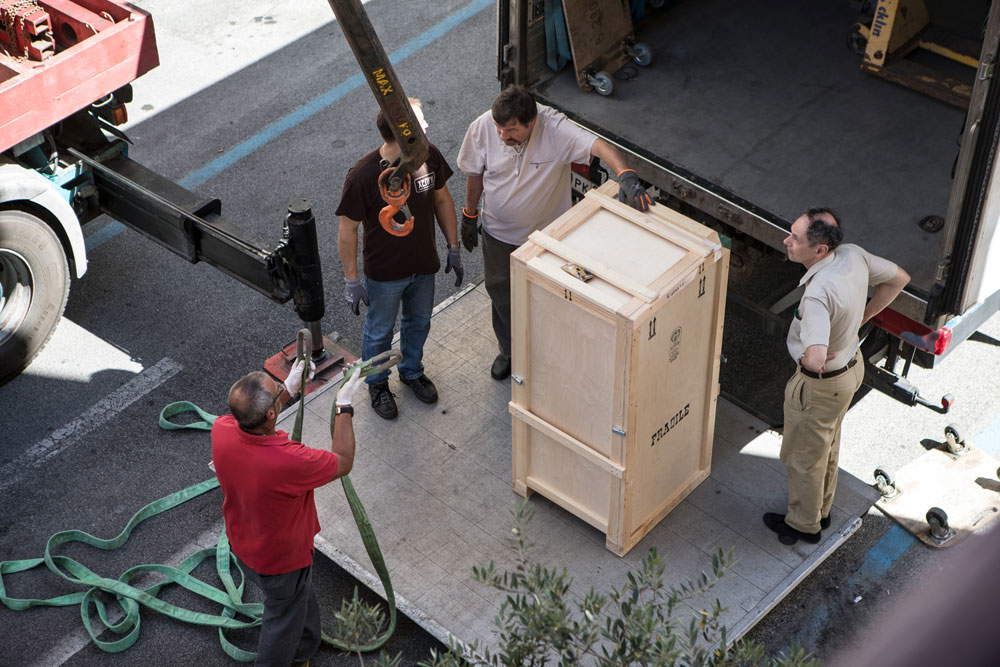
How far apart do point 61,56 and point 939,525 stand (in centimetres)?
509

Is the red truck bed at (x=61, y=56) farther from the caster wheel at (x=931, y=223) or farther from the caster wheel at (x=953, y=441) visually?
the caster wheel at (x=953, y=441)

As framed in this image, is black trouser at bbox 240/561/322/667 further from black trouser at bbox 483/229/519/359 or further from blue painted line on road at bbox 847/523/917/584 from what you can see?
blue painted line on road at bbox 847/523/917/584

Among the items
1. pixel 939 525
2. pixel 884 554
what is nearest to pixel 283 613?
pixel 884 554

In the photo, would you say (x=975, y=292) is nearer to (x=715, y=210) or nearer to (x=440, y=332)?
(x=715, y=210)

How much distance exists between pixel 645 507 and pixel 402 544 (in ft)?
3.60

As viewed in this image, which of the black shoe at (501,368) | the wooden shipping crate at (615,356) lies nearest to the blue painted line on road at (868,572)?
the wooden shipping crate at (615,356)

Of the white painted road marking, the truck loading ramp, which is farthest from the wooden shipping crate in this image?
the white painted road marking

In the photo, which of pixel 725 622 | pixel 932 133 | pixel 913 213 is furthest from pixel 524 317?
pixel 932 133

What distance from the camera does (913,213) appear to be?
563 centimetres

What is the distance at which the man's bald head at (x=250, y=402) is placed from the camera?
12.7 ft

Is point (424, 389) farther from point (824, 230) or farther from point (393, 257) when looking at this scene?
point (824, 230)

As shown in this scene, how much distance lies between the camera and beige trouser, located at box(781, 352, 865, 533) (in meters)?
4.50

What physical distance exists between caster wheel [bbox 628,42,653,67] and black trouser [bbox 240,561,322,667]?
156 inches

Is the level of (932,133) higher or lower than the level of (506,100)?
lower
